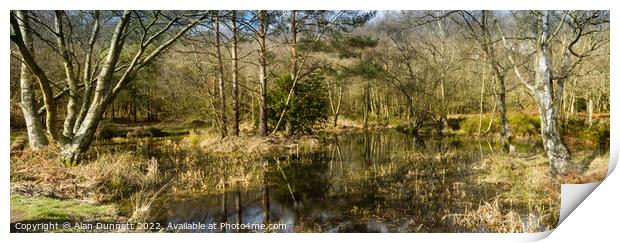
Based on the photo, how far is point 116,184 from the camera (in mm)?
6352

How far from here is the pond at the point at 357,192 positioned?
20.0 ft

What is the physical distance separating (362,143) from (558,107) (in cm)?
309

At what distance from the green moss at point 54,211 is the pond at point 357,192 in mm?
685

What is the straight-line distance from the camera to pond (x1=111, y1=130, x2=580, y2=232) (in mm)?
6082

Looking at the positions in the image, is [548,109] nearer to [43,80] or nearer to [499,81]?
[499,81]

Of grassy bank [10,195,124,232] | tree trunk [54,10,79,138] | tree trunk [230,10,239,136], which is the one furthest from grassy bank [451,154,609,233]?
tree trunk [54,10,79,138]

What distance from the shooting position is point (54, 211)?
5.83 meters

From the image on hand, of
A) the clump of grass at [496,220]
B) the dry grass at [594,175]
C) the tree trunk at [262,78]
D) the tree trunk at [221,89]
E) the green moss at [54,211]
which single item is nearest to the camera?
the green moss at [54,211]

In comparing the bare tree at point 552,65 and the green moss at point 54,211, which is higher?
the bare tree at point 552,65

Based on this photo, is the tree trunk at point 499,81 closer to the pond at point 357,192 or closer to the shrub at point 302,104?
the pond at point 357,192

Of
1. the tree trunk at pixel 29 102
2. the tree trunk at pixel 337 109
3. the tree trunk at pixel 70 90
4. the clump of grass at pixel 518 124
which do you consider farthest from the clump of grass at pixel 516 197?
the tree trunk at pixel 29 102

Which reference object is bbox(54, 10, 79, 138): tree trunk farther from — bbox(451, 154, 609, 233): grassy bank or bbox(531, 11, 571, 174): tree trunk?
bbox(531, 11, 571, 174): tree trunk

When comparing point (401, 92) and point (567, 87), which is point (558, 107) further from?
point (401, 92)
